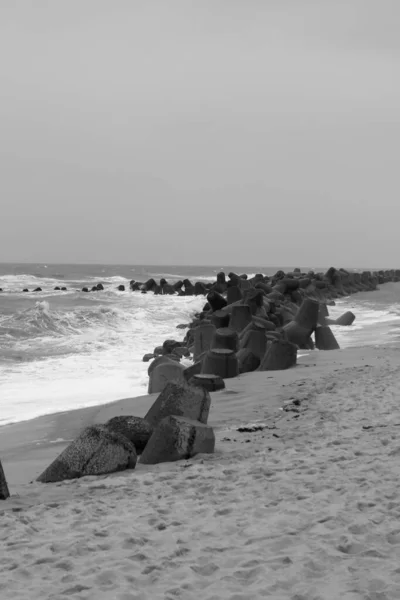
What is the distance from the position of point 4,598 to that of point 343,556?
1.46 m

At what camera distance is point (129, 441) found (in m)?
4.96

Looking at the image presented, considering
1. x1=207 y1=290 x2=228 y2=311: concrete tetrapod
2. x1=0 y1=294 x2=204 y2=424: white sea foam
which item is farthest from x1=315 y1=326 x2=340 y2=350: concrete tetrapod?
x1=207 y1=290 x2=228 y2=311: concrete tetrapod

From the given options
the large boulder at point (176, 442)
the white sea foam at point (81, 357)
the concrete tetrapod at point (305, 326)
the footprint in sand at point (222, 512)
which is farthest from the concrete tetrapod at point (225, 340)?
the footprint in sand at point (222, 512)

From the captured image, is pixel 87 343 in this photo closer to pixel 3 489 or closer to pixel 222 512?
pixel 3 489

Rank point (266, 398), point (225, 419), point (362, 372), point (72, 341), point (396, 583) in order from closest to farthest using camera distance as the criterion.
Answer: point (396, 583) < point (225, 419) < point (266, 398) < point (362, 372) < point (72, 341)

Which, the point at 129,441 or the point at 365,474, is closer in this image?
the point at 365,474

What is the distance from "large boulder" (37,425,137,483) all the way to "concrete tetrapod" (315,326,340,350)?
7538 mm

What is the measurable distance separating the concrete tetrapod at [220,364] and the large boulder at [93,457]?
3.80 metres

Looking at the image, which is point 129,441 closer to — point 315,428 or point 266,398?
point 315,428

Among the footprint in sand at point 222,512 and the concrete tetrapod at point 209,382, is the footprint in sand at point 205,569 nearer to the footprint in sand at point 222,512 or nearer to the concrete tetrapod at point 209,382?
the footprint in sand at point 222,512

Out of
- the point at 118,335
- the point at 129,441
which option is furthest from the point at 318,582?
the point at 118,335

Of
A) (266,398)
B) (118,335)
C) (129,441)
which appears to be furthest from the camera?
(118,335)

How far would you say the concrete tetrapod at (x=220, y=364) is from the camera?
8.65 meters

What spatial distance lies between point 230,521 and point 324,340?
8693 millimetres
